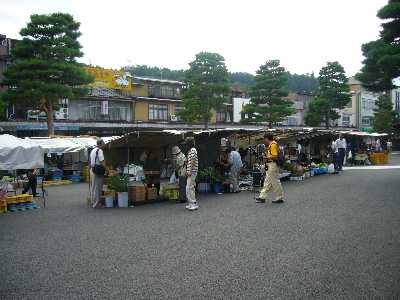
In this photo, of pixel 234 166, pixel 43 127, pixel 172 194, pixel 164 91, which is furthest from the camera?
pixel 164 91

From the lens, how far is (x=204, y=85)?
3634 centimetres

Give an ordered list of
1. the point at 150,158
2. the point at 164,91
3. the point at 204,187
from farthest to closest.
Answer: the point at 164,91
the point at 150,158
the point at 204,187

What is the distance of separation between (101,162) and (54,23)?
1673 cm

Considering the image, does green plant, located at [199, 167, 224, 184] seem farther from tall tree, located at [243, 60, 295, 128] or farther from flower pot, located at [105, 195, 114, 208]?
tall tree, located at [243, 60, 295, 128]

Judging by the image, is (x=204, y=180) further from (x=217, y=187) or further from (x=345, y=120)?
(x=345, y=120)

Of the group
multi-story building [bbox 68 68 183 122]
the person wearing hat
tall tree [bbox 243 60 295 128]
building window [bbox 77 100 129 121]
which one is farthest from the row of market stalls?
tall tree [bbox 243 60 295 128]

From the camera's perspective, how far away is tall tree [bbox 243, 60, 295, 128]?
39.4 m

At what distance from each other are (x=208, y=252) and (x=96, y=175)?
603 centimetres

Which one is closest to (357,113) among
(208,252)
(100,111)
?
(100,111)

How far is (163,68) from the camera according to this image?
6631 centimetres

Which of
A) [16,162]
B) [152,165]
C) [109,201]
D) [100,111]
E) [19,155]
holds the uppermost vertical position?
[100,111]

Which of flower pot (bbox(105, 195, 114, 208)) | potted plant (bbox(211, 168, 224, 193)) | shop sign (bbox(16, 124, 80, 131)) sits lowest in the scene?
flower pot (bbox(105, 195, 114, 208))

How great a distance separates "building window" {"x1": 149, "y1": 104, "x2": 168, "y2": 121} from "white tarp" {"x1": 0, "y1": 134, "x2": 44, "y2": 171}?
2821 cm

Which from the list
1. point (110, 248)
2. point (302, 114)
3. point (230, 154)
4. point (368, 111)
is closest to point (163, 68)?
point (302, 114)
